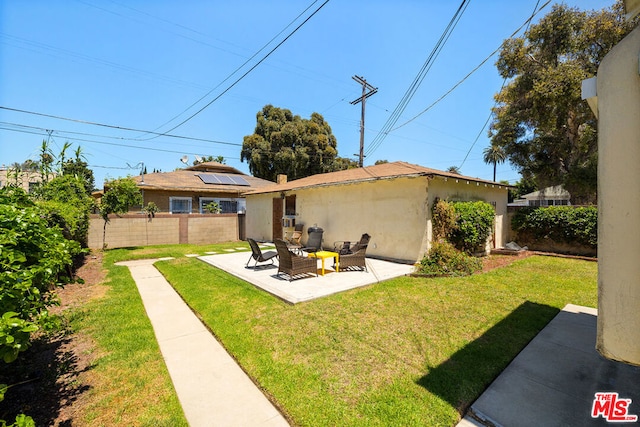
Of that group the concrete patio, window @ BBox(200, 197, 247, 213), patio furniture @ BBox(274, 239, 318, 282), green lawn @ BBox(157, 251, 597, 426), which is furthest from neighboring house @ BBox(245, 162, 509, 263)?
window @ BBox(200, 197, 247, 213)

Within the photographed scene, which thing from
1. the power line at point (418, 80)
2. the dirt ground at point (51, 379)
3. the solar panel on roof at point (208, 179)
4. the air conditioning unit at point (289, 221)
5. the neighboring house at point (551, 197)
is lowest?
the dirt ground at point (51, 379)

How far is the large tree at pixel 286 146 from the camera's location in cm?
2881

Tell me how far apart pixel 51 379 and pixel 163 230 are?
45.3ft

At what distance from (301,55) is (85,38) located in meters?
8.94

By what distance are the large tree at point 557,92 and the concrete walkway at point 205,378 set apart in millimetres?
16814

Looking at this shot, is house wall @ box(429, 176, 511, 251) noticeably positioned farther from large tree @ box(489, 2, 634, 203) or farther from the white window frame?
the white window frame

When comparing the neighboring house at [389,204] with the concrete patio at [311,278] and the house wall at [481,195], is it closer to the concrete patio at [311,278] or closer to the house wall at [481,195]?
the house wall at [481,195]

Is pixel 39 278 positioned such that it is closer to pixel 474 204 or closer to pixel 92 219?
pixel 474 204

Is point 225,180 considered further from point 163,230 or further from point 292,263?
point 292,263

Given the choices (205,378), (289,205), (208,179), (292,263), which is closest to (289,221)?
(289,205)
